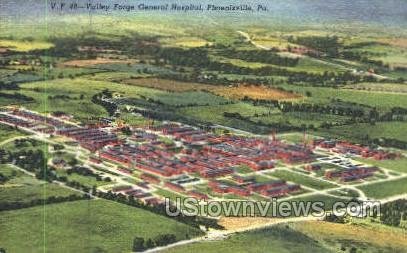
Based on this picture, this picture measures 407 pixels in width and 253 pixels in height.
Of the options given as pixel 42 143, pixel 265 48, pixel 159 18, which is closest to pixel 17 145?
pixel 42 143

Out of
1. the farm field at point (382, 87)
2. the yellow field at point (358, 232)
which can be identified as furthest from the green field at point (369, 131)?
the yellow field at point (358, 232)

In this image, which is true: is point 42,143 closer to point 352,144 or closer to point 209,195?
point 209,195

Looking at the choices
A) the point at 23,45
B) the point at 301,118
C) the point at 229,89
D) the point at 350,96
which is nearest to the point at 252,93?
the point at 229,89

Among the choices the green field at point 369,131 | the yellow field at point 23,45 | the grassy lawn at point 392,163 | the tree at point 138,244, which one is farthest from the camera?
the yellow field at point 23,45

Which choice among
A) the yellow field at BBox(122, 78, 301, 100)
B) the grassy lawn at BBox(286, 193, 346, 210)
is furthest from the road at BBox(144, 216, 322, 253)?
the yellow field at BBox(122, 78, 301, 100)

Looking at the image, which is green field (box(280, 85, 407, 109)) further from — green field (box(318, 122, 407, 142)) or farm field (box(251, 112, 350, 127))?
green field (box(318, 122, 407, 142))

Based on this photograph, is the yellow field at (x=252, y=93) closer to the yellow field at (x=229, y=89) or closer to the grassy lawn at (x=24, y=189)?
the yellow field at (x=229, y=89)

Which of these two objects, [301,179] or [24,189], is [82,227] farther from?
[301,179]
